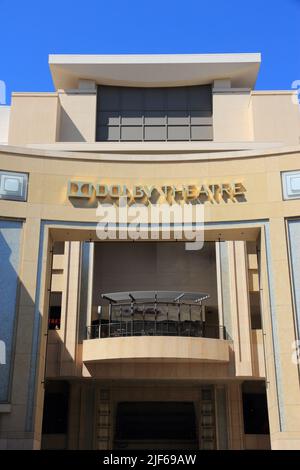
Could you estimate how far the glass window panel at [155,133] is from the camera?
95.7ft

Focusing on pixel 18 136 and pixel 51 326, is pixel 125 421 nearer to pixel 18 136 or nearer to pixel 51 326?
pixel 51 326

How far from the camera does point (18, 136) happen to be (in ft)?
92.3

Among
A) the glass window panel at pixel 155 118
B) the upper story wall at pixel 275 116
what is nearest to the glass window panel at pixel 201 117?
the glass window panel at pixel 155 118

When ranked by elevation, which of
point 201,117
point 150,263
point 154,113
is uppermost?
point 154,113

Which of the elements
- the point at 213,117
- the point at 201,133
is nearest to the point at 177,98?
the point at 213,117

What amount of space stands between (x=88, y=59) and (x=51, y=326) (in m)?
13.7

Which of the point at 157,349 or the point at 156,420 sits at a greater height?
the point at 157,349

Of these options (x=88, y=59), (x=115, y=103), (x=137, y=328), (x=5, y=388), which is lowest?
(x=5, y=388)

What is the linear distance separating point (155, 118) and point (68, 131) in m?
4.50

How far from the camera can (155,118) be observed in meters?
29.6

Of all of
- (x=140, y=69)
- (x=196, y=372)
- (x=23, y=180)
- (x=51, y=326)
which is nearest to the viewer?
(x=23, y=180)

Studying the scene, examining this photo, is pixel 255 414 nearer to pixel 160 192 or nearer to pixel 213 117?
pixel 160 192

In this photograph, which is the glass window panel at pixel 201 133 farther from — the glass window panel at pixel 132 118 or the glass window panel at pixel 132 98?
the glass window panel at pixel 132 98

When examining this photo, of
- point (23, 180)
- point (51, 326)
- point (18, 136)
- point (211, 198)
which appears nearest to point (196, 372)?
point (51, 326)
